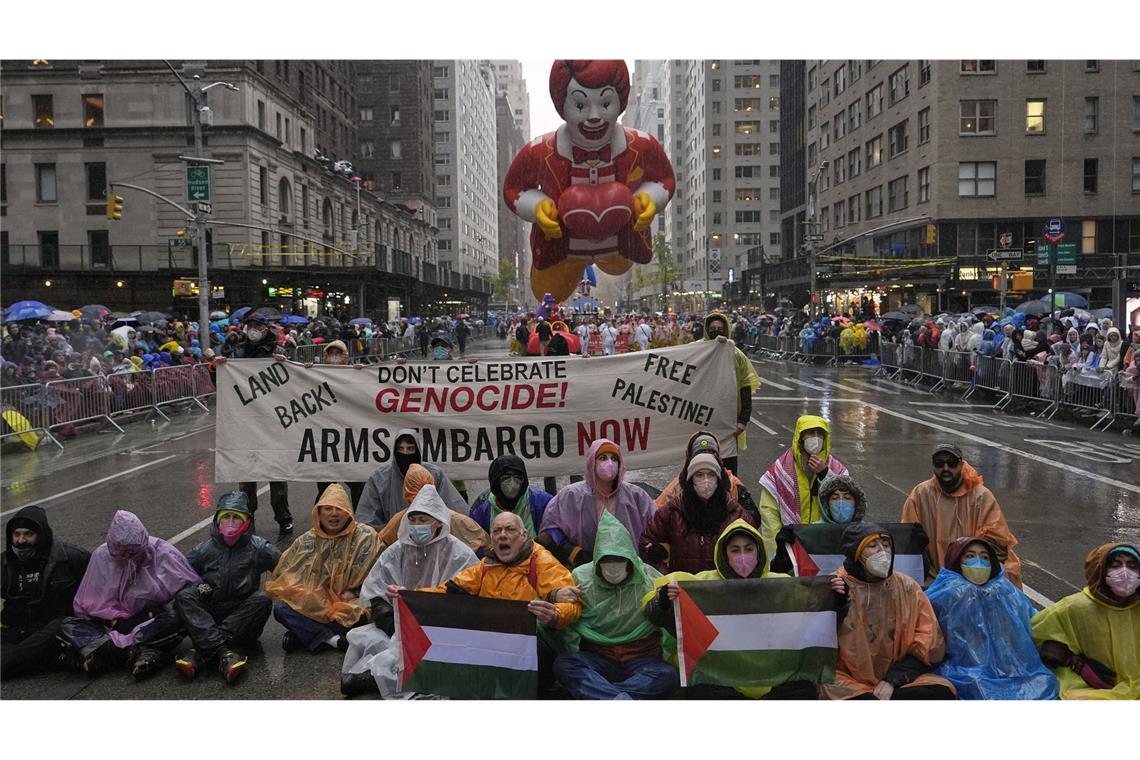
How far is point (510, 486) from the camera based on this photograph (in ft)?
21.5

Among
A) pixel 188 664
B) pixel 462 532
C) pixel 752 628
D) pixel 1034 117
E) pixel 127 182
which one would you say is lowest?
pixel 188 664

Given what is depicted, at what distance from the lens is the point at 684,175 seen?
435ft

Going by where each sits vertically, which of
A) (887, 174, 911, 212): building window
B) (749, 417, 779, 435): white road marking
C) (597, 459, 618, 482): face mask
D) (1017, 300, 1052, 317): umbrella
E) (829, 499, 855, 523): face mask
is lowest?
(749, 417, 779, 435): white road marking

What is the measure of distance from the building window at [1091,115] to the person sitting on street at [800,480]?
46.7 metres

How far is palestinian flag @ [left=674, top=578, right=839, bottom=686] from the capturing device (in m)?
4.90

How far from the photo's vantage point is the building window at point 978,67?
43.9m

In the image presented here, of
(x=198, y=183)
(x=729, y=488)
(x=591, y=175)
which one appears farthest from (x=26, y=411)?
(x=729, y=488)

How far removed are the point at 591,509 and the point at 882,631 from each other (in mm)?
2172

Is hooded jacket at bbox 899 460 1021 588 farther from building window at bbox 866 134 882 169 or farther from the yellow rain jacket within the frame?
building window at bbox 866 134 882 169

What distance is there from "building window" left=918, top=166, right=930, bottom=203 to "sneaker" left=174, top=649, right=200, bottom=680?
47.1m

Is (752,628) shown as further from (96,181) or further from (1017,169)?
(1017,169)

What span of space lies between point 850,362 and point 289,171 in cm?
3101

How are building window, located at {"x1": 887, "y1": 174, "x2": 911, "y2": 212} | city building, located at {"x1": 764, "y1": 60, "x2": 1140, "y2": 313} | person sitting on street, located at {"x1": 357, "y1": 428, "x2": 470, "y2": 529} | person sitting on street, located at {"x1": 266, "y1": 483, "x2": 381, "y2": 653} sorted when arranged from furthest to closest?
building window, located at {"x1": 887, "y1": 174, "x2": 911, "y2": 212}, city building, located at {"x1": 764, "y1": 60, "x2": 1140, "y2": 313}, person sitting on street, located at {"x1": 357, "y1": 428, "x2": 470, "y2": 529}, person sitting on street, located at {"x1": 266, "y1": 483, "x2": 381, "y2": 653}

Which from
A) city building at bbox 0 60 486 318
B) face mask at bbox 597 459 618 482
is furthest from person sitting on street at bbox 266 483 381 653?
city building at bbox 0 60 486 318
